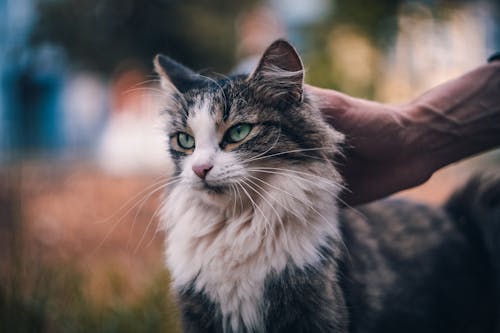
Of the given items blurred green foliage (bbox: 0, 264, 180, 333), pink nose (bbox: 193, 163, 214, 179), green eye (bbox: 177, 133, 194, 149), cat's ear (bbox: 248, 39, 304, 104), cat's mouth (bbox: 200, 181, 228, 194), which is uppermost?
cat's ear (bbox: 248, 39, 304, 104)

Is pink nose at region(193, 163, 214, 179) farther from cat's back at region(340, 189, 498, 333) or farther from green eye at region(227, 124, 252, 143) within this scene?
cat's back at region(340, 189, 498, 333)

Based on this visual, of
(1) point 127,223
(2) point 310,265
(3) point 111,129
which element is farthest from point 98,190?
(2) point 310,265

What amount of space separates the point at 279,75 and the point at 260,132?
0.23 meters

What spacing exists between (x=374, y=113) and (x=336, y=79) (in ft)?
7.29

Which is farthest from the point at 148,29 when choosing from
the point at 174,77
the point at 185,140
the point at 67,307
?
the point at 185,140

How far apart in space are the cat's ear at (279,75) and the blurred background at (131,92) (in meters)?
0.57

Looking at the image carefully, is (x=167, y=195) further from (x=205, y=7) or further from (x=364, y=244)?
(x=205, y=7)

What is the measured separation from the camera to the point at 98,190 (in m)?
6.17

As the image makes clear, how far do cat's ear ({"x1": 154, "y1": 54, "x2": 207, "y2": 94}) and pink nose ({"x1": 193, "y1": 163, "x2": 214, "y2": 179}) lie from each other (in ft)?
1.61

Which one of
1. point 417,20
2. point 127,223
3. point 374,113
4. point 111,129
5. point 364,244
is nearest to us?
point 374,113

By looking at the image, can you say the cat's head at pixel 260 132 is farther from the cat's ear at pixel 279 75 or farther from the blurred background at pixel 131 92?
the blurred background at pixel 131 92

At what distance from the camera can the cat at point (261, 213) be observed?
68.9 inches

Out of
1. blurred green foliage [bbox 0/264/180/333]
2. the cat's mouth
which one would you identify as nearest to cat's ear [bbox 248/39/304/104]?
the cat's mouth

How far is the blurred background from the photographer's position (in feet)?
9.23
